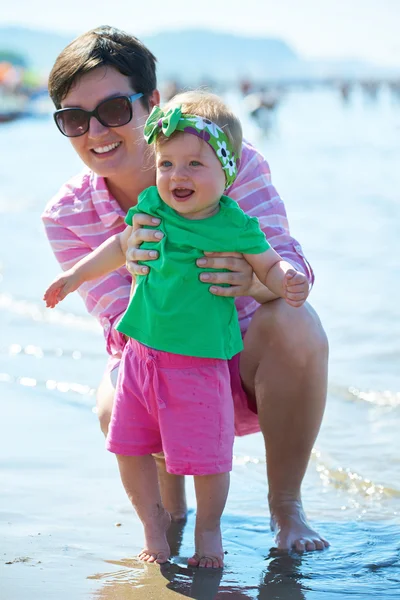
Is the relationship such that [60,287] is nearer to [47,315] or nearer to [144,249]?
[144,249]

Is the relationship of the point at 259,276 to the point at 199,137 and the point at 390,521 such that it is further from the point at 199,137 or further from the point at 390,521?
the point at 390,521

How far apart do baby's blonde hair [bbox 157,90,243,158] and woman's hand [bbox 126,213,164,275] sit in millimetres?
239

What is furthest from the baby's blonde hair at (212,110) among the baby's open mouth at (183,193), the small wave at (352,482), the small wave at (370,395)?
the small wave at (370,395)

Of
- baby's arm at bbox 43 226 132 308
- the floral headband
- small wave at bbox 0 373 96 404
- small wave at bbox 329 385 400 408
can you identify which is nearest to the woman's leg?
baby's arm at bbox 43 226 132 308

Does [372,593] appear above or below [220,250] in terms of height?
below

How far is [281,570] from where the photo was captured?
2.80 metres

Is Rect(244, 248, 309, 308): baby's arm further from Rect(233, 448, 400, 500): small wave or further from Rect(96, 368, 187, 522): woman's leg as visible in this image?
Rect(233, 448, 400, 500): small wave

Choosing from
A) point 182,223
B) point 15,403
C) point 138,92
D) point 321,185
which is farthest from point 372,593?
point 321,185

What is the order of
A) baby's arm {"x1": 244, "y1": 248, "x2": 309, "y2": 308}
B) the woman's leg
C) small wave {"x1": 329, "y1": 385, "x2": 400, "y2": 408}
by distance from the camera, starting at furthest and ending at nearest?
1. small wave {"x1": 329, "y1": 385, "x2": 400, "y2": 408}
2. the woman's leg
3. baby's arm {"x1": 244, "y1": 248, "x2": 309, "y2": 308}

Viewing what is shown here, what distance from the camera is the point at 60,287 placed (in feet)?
9.48

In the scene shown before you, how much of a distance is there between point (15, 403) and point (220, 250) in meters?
2.15

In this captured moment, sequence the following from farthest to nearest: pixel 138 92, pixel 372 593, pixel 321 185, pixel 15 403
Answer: pixel 321 185 < pixel 15 403 < pixel 138 92 < pixel 372 593

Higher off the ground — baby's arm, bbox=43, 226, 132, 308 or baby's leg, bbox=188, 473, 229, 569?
baby's arm, bbox=43, 226, 132, 308

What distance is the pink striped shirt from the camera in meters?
3.24
